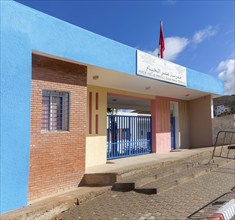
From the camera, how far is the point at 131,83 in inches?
433

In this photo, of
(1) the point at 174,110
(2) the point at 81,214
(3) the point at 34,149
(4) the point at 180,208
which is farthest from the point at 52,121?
(1) the point at 174,110

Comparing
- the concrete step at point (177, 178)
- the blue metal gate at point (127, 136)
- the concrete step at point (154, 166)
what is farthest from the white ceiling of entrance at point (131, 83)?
the concrete step at point (177, 178)

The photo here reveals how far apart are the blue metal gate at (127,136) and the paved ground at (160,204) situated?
13.6 ft

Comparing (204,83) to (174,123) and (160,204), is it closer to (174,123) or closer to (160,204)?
(174,123)

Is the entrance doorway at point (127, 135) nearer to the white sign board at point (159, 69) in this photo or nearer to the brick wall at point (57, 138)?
the white sign board at point (159, 69)

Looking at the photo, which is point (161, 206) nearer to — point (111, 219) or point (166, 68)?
point (111, 219)

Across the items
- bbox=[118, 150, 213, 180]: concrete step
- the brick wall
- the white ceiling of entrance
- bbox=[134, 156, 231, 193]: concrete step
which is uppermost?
the white ceiling of entrance

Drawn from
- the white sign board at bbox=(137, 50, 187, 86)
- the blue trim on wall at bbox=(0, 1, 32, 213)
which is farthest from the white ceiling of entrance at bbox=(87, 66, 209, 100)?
the blue trim on wall at bbox=(0, 1, 32, 213)

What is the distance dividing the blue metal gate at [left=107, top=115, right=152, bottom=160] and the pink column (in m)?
0.28

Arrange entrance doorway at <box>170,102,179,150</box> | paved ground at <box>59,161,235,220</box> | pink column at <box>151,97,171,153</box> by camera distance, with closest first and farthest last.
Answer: paved ground at <box>59,161,235,220</box>, pink column at <box>151,97,171,153</box>, entrance doorway at <box>170,102,179,150</box>

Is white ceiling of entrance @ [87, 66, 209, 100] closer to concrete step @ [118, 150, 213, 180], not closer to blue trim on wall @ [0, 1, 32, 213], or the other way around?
blue trim on wall @ [0, 1, 32, 213]

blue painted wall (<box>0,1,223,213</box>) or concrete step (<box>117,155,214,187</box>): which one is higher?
blue painted wall (<box>0,1,223,213</box>)

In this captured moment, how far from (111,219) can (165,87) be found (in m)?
8.00

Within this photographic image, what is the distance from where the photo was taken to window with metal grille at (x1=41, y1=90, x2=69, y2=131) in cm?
739
